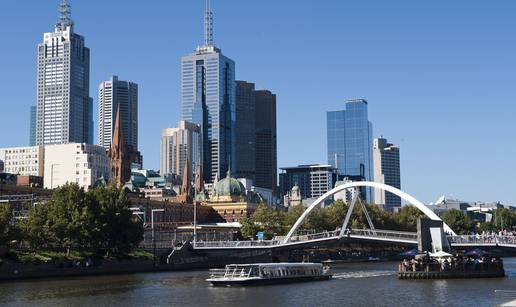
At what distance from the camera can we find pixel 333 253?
18975cm

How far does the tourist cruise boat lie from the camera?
94.2m

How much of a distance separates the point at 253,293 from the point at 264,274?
1374cm

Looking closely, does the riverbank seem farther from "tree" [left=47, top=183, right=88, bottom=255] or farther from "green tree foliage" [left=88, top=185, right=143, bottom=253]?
"tree" [left=47, top=183, right=88, bottom=255]

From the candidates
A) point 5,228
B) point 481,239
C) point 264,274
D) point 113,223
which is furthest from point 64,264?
point 481,239

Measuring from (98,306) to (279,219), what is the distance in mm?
113795

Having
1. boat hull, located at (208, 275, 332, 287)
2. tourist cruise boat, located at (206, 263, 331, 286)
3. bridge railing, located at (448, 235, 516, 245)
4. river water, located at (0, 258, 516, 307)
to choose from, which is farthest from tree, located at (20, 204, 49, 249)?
bridge railing, located at (448, 235, 516, 245)

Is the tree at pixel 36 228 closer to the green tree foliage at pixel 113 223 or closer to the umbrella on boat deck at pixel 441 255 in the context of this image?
the green tree foliage at pixel 113 223

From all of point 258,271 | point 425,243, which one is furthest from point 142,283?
point 425,243

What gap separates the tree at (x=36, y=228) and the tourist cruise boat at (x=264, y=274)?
91.8ft

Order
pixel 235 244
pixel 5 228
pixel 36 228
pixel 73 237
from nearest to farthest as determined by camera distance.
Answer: pixel 5 228
pixel 36 228
pixel 73 237
pixel 235 244

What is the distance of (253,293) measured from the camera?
3317 inches

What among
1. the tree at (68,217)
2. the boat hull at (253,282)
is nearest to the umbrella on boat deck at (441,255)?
the boat hull at (253,282)

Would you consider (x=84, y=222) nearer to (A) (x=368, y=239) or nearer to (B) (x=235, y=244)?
(B) (x=235, y=244)

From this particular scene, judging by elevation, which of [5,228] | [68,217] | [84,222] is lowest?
[5,228]
